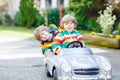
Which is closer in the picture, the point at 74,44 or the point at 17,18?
the point at 74,44

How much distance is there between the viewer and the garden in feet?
51.5

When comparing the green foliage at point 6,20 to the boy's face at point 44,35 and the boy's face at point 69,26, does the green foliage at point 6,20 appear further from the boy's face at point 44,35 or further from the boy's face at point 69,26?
the boy's face at point 69,26

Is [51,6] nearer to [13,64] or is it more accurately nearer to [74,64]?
[13,64]

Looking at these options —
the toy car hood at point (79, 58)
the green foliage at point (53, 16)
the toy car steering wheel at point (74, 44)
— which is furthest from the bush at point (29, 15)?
the toy car hood at point (79, 58)

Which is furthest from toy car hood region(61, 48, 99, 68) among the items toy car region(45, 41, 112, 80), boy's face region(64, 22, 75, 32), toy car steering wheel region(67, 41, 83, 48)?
boy's face region(64, 22, 75, 32)

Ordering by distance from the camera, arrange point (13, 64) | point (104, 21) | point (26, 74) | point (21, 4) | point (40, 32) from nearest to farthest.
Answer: point (40, 32), point (26, 74), point (13, 64), point (104, 21), point (21, 4)

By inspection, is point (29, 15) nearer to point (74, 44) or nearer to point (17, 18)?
point (17, 18)

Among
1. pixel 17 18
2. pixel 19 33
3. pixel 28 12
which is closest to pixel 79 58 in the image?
pixel 19 33

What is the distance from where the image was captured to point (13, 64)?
11.1m

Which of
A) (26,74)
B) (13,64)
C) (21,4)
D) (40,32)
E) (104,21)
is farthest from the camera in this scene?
(21,4)

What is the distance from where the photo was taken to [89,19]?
22.8 m

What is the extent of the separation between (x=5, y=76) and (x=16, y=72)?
1.93ft

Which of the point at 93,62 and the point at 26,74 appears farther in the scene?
the point at 26,74

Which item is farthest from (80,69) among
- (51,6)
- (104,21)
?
(51,6)
